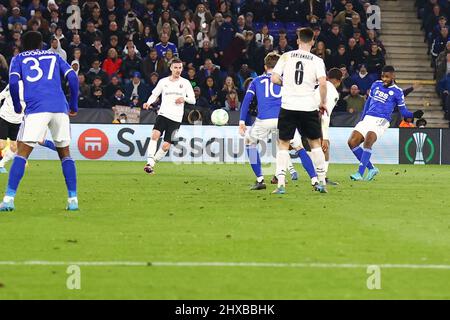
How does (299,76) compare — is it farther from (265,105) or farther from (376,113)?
(376,113)

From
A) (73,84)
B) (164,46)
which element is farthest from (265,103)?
(164,46)

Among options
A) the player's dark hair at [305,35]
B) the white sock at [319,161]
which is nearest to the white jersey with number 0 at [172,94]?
the white sock at [319,161]

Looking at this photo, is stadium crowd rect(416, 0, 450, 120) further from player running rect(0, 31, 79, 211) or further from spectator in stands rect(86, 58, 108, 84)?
player running rect(0, 31, 79, 211)

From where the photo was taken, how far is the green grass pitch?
814 cm

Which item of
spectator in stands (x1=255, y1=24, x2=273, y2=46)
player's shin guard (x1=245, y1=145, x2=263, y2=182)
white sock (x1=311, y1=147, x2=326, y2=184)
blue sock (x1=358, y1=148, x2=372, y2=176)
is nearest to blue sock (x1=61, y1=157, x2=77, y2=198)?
white sock (x1=311, y1=147, x2=326, y2=184)

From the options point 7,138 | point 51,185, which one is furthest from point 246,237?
point 7,138

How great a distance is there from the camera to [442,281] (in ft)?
28.0

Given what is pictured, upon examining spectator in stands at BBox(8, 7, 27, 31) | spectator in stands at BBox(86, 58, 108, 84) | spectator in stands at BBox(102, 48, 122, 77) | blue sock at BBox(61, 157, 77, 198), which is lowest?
blue sock at BBox(61, 157, 77, 198)

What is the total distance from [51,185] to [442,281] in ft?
36.2

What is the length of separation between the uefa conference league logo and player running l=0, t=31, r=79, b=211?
56.7ft

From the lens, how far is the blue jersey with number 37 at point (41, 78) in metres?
13.5

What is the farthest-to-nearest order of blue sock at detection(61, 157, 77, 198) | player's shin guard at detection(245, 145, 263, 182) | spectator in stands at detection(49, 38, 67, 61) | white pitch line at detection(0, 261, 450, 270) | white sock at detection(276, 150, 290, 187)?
spectator in stands at detection(49, 38, 67, 61), player's shin guard at detection(245, 145, 263, 182), white sock at detection(276, 150, 290, 187), blue sock at detection(61, 157, 77, 198), white pitch line at detection(0, 261, 450, 270)

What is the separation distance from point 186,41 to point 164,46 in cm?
68
